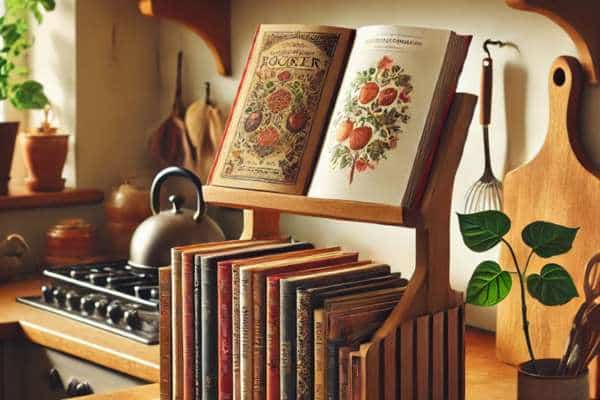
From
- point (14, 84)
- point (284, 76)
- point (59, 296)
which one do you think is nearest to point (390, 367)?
point (284, 76)

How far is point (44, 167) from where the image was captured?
294 cm

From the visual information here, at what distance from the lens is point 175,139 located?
2.99 m

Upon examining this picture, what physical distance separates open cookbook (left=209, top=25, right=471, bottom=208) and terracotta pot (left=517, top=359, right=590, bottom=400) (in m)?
0.30

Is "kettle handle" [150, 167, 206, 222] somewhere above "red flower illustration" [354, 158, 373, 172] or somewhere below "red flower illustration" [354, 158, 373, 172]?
below

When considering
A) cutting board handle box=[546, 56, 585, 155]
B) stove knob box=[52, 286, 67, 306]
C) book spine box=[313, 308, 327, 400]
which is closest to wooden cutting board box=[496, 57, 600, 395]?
cutting board handle box=[546, 56, 585, 155]

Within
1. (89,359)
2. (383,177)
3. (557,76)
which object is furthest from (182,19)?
(383,177)

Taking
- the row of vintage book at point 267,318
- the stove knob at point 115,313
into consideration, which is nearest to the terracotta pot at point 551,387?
the row of vintage book at point 267,318

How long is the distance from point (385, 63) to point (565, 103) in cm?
49

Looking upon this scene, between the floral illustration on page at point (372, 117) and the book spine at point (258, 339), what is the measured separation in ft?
0.66

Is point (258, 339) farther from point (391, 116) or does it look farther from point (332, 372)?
point (391, 116)

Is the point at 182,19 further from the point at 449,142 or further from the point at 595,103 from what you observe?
the point at 449,142

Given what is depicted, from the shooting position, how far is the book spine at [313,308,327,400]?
60.4 inches

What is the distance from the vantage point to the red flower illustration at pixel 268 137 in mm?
1698

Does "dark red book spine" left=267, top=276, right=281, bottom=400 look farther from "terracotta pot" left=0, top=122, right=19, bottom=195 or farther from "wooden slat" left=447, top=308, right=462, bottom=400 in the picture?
"terracotta pot" left=0, top=122, right=19, bottom=195
